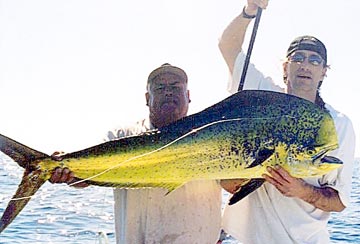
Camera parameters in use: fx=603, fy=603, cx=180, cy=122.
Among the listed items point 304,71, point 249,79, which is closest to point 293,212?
point 304,71

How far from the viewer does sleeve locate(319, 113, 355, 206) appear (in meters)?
3.29

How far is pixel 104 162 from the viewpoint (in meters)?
2.83

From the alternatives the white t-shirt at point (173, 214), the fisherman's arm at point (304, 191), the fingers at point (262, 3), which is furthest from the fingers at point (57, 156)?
the fingers at point (262, 3)

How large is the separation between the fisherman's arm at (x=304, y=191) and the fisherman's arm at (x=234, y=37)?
105 centimetres

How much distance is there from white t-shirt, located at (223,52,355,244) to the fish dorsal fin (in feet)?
4.34

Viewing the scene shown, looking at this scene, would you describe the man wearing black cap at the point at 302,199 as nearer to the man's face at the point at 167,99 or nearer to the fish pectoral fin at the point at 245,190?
the fish pectoral fin at the point at 245,190

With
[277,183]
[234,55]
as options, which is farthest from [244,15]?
[277,183]

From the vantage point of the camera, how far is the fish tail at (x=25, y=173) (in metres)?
2.69

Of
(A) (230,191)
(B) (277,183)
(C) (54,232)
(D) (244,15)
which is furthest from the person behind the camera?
(C) (54,232)

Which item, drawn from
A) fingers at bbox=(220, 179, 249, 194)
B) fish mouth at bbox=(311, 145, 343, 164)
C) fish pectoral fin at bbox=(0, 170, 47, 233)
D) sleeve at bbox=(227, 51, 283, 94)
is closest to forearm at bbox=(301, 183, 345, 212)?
fish mouth at bbox=(311, 145, 343, 164)

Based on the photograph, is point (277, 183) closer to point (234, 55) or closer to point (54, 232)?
point (234, 55)

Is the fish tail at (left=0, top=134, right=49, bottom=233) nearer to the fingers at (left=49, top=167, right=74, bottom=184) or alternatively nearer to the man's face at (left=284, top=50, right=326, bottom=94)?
A: the fingers at (left=49, top=167, right=74, bottom=184)

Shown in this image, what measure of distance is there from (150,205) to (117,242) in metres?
0.36

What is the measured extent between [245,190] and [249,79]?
1.10 metres
